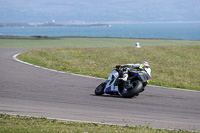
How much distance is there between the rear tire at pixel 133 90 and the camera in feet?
38.1

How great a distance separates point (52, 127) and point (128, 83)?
456 cm

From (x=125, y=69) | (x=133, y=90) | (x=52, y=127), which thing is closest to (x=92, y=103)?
(x=133, y=90)

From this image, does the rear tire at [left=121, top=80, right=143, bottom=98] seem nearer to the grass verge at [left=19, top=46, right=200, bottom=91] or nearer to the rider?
the rider

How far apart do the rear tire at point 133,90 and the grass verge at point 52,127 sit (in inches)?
127

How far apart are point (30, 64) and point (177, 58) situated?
44.9 ft

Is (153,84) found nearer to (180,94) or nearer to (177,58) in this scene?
(180,94)

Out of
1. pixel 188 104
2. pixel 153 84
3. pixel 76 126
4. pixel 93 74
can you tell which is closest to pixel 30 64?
pixel 93 74

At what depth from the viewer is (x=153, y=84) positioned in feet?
50.6

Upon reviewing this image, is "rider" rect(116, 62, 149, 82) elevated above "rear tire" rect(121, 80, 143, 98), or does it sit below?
above

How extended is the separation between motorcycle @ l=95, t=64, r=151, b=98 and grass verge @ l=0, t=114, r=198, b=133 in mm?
3352

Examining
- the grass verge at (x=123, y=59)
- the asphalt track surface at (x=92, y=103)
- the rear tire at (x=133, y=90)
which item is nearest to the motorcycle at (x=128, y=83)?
the rear tire at (x=133, y=90)

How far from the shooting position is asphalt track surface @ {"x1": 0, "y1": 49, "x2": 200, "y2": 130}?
9359 mm

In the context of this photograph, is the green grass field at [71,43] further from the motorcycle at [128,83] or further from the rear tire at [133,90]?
the rear tire at [133,90]

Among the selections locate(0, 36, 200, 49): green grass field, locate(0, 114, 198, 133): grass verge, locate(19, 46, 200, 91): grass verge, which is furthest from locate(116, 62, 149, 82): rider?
locate(0, 36, 200, 49): green grass field
